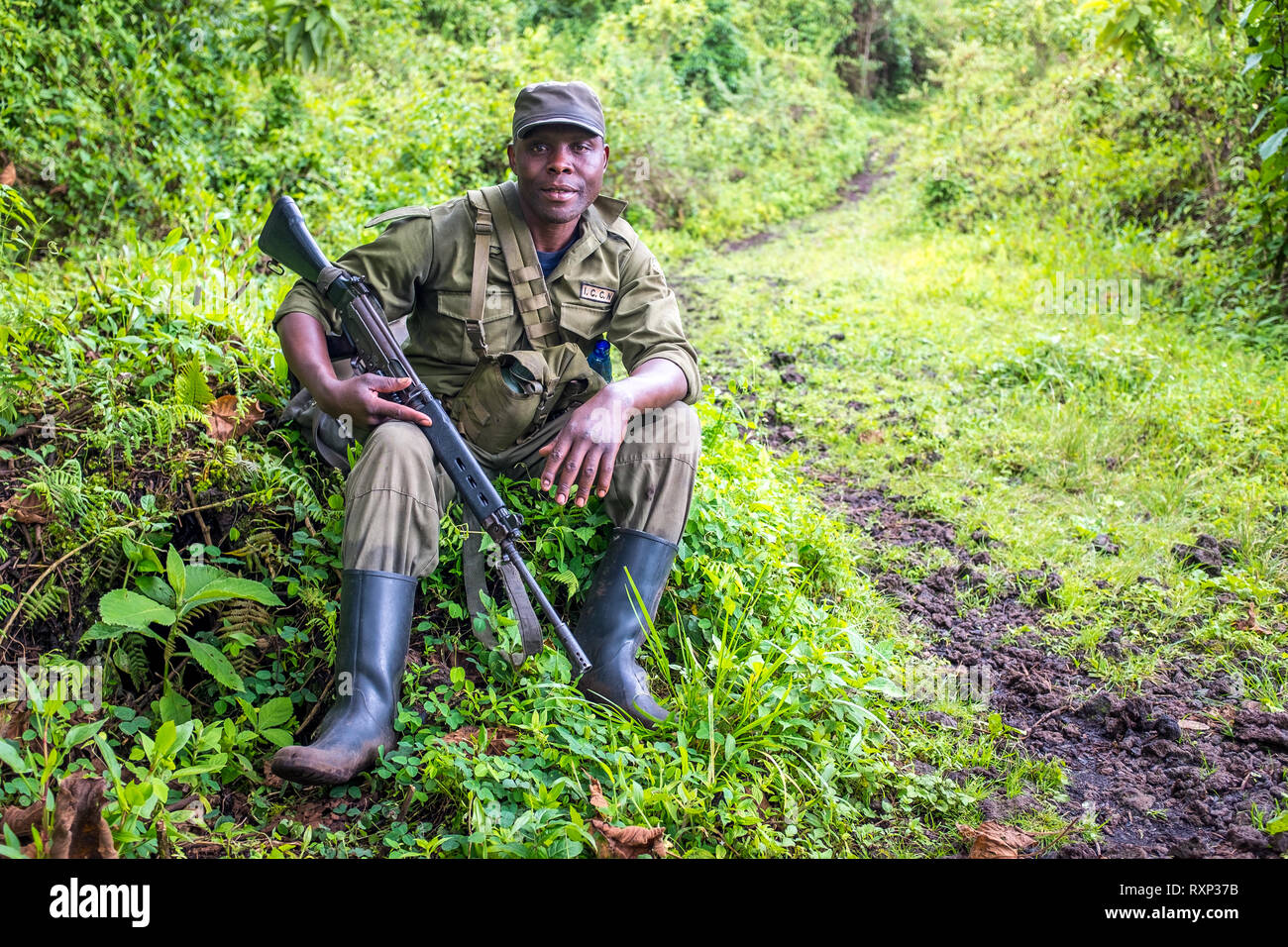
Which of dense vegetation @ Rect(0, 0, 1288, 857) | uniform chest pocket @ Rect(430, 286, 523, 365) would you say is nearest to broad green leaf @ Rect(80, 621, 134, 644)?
dense vegetation @ Rect(0, 0, 1288, 857)

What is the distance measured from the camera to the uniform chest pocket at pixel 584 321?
325cm

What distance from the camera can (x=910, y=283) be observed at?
8242 mm

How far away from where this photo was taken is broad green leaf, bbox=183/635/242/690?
2.71 meters

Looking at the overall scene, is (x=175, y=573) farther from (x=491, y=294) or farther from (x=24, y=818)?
(x=491, y=294)

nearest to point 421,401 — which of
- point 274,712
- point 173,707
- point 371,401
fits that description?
point 371,401

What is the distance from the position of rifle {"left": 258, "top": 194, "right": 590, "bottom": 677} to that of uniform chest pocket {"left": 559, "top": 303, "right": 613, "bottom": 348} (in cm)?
54

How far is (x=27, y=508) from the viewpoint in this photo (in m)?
3.04

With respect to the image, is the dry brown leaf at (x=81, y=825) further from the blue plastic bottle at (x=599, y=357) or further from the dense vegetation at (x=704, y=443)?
the blue plastic bottle at (x=599, y=357)

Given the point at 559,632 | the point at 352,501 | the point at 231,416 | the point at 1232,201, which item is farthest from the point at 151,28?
the point at 1232,201

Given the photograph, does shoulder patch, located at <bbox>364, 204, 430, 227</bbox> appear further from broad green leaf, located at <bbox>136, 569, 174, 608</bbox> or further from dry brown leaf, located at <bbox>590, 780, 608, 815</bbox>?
dry brown leaf, located at <bbox>590, 780, 608, 815</bbox>

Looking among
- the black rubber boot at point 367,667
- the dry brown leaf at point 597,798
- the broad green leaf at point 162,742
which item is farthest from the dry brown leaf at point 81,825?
the dry brown leaf at point 597,798

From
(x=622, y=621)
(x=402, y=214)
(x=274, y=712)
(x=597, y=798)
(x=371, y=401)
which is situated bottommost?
(x=597, y=798)

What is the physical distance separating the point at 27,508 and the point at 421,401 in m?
1.31
